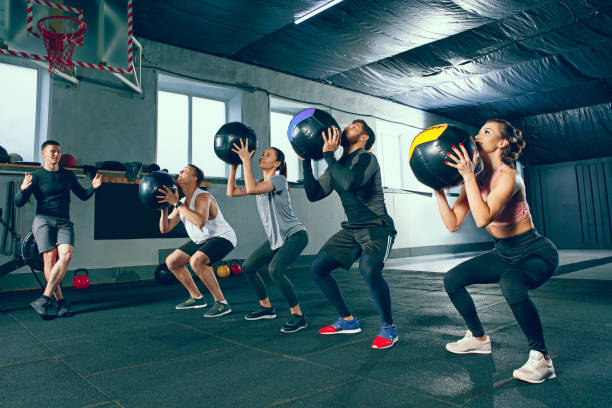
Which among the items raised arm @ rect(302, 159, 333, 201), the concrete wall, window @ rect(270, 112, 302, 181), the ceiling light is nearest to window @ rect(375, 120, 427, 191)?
the concrete wall

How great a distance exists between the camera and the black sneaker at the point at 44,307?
354cm

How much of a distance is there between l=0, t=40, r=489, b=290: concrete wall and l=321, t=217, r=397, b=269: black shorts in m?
4.28

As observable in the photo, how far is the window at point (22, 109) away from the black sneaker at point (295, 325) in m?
4.65

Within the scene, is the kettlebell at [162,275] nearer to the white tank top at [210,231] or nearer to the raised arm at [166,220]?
the raised arm at [166,220]

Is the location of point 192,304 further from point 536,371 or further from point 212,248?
point 536,371

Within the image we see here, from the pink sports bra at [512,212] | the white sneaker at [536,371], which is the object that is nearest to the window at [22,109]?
the pink sports bra at [512,212]

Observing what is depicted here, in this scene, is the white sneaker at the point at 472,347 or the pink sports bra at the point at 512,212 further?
the white sneaker at the point at 472,347

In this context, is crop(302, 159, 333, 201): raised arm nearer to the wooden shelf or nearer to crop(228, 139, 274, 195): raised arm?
crop(228, 139, 274, 195): raised arm

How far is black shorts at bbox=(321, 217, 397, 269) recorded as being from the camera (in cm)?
258

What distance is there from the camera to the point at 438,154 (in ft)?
6.57

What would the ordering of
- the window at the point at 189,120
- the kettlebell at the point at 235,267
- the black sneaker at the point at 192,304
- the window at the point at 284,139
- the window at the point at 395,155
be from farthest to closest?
1. the window at the point at 395,155
2. the window at the point at 284,139
3. the window at the point at 189,120
4. the kettlebell at the point at 235,267
5. the black sneaker at the point at 192,304

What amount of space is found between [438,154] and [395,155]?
338 inches

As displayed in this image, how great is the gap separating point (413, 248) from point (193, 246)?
6.97m

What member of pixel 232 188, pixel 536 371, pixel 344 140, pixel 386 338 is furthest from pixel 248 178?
pixel 536 371
